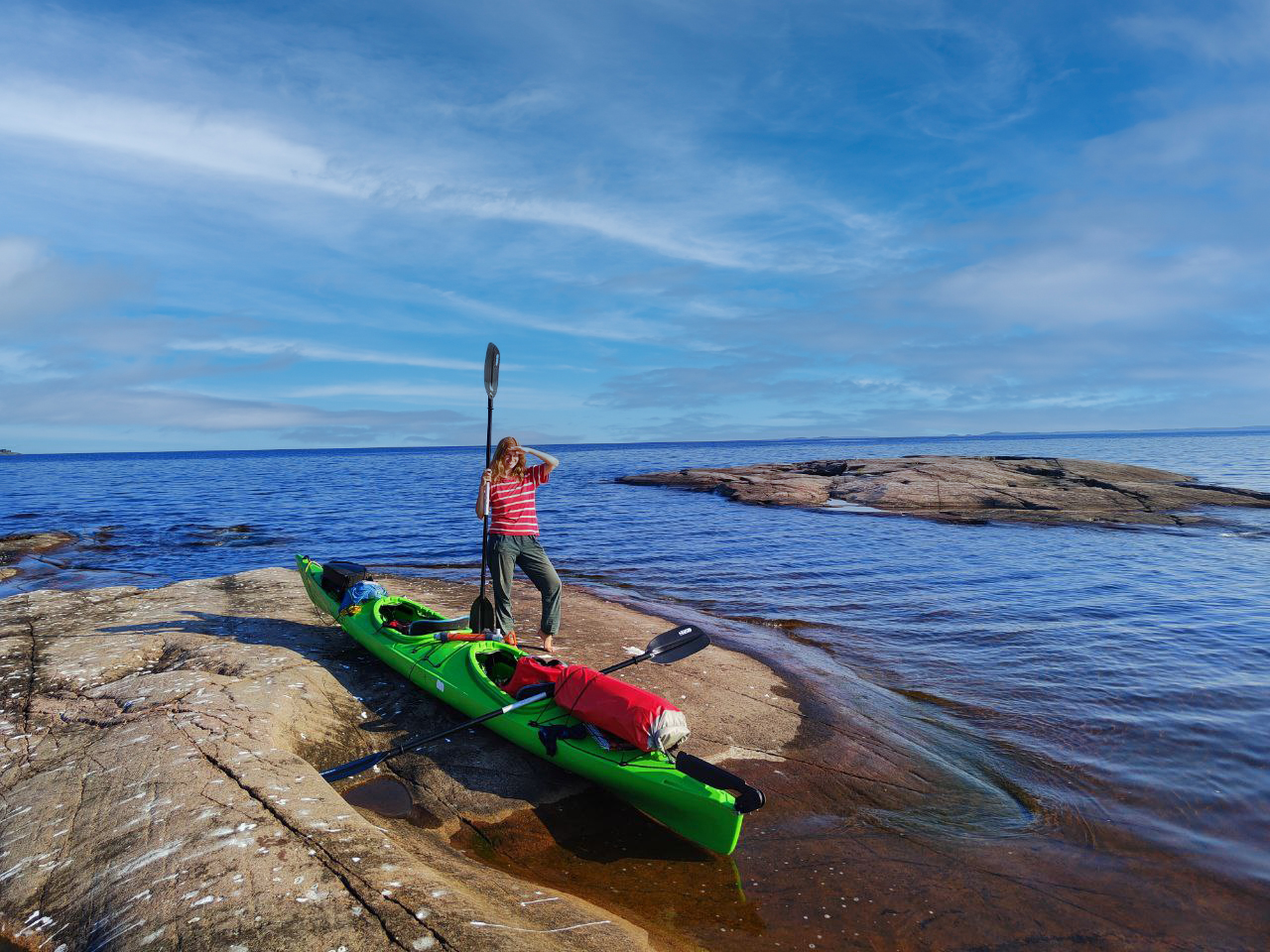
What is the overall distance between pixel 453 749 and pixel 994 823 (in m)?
4.68

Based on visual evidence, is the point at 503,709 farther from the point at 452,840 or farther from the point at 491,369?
the point at 491,369

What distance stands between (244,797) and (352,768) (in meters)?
1.29

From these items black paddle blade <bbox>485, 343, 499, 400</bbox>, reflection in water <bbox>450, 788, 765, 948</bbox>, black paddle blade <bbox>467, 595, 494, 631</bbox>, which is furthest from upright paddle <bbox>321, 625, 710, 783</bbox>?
black paddle blade <bbox>485, 343, 499, 400</bbox>

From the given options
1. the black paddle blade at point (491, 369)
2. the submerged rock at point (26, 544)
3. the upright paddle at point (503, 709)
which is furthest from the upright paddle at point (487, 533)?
the submerged rock at point (26, 544)

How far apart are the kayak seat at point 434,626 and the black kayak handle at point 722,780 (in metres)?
3.69

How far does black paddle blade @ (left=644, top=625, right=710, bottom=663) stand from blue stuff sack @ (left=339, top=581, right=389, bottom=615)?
3535 millimetres

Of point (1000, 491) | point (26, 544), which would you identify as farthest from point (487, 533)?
point (1000, 491)

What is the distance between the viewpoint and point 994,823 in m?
5.68

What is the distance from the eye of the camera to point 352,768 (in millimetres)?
5656

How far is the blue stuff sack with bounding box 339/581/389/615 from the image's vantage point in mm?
8359

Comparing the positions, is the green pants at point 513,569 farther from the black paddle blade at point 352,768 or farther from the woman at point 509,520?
the black paddle blade at point 352,768

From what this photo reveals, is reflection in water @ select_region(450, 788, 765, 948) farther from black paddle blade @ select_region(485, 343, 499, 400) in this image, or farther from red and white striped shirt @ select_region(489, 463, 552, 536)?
black paddle blade @ select_region(485, 343, 499, 400)

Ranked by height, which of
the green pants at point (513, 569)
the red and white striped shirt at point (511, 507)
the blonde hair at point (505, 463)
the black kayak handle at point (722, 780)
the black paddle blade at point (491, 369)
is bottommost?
the black kayak handle at point (722, 780)

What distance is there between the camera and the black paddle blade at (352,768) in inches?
217
